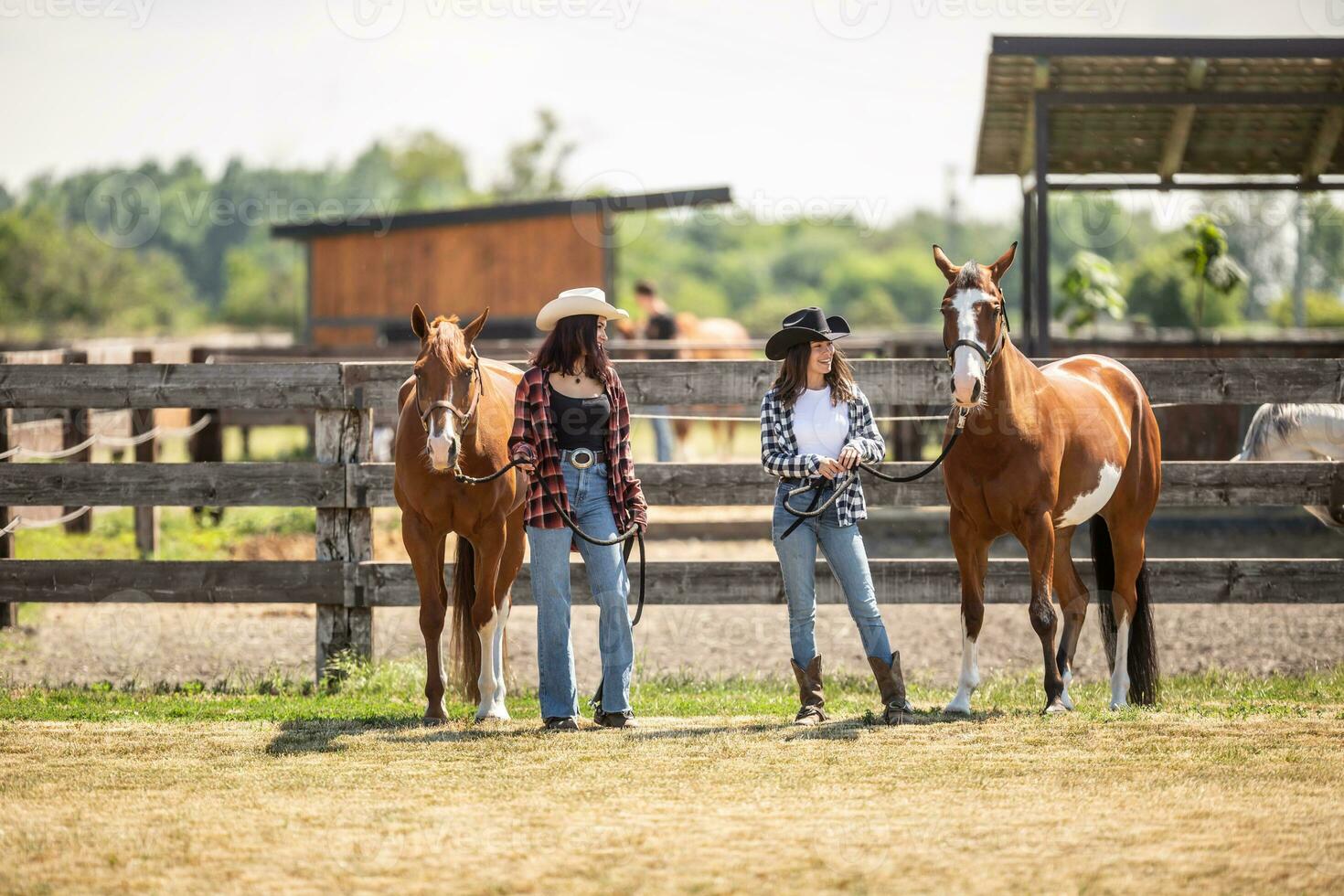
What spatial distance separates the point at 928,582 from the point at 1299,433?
3.59 metres

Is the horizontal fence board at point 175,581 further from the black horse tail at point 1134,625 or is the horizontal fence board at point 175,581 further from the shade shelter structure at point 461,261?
the shade shelter structure at point 461,261

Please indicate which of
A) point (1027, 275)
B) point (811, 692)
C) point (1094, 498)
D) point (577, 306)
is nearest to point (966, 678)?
point (811, 692)

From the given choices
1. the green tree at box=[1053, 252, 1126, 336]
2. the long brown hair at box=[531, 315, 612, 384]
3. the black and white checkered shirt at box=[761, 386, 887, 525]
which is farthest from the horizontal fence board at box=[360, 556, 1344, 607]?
the green tree at box=[1053, 252, 1126, 336]

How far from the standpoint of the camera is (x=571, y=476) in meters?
5.58

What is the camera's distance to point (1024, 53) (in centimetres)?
998

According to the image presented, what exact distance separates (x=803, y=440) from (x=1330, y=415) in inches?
202

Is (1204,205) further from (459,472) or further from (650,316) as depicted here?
(459,472)

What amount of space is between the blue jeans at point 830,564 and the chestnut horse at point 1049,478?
56 centimetres

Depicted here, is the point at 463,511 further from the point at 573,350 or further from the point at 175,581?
the point at 175,581

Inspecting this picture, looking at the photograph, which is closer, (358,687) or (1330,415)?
(358,687)

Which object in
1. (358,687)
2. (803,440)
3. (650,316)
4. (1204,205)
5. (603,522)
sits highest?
(1204,205)

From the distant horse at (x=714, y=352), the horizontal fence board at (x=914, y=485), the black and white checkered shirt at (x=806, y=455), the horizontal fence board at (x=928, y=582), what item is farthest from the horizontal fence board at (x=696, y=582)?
the distant horse at (x=714, y=352)

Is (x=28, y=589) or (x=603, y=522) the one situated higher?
(x=603, y=522)

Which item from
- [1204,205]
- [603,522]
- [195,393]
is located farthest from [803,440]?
[1204,205]
